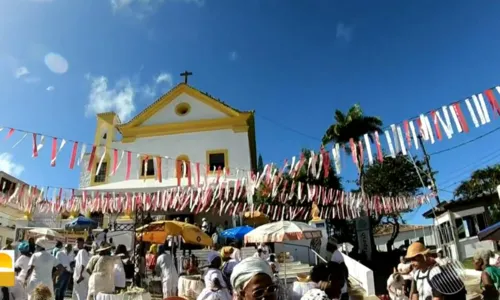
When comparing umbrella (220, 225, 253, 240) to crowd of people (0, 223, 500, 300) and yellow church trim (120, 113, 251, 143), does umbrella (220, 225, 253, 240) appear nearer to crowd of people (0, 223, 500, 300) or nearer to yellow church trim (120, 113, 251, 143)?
crowd of people (0, 223, 500, 300)

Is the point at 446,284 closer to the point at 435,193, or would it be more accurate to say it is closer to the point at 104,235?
the point at 104,235

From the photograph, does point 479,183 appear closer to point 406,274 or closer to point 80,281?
point 406,274

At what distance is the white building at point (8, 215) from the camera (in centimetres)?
2255

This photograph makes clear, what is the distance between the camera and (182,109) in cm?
2961

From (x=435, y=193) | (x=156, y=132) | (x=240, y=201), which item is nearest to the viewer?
(x=435, y=193)

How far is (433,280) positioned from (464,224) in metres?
22.7

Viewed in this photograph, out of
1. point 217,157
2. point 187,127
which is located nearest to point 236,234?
point 217,157

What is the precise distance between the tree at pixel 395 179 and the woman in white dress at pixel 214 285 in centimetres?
2454

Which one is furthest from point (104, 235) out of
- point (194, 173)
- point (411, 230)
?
point (411, 230)

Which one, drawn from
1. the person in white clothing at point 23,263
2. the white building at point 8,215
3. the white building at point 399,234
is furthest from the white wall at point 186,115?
the white building at point 399,234

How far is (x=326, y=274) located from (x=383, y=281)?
1452 cm

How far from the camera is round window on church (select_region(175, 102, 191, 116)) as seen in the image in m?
29.4

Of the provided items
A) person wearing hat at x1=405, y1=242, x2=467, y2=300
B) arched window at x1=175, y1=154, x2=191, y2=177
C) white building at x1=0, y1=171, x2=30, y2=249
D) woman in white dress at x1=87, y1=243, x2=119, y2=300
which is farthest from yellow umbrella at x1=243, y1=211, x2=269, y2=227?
person wearing hat at x1=405, y1=242, x2=467, y2=300

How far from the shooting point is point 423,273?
15.6ft
